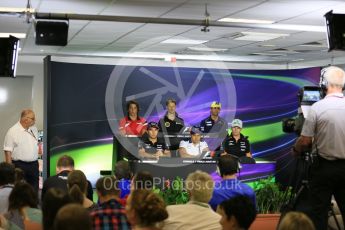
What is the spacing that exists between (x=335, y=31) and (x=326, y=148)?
3.03 m

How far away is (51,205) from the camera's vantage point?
3.50 m

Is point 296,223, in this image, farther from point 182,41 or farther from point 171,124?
point 182,41

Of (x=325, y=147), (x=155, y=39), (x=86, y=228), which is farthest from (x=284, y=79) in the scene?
(x=86, y=228)

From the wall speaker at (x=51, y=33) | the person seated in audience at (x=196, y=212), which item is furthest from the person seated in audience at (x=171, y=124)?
the person seated in audience at (x=196, y=212)

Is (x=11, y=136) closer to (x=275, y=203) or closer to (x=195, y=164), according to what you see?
(x=195, y=164)

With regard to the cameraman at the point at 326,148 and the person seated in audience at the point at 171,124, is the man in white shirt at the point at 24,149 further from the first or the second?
the cameraman at the point at 326,148

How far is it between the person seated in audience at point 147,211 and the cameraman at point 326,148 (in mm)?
1697

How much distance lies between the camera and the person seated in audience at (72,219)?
2.64m

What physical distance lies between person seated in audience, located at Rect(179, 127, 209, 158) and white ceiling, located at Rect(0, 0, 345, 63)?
6.12 ft

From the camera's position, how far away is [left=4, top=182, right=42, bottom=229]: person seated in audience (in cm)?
462

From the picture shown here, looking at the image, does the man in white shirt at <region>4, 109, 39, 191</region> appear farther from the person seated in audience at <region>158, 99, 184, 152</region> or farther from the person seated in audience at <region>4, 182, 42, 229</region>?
the person seated in audience at <region>4, 182, 42, 229</region>

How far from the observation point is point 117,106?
1296 centimetres

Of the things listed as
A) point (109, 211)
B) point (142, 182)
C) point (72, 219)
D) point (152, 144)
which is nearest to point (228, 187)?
point (142, 182)

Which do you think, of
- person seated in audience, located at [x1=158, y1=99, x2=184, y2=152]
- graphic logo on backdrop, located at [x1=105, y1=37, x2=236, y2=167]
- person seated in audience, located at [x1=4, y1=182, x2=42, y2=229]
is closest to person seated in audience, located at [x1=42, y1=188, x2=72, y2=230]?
person seated in audience, located at [x1=4, y1=182, x2=42, y2=229]
